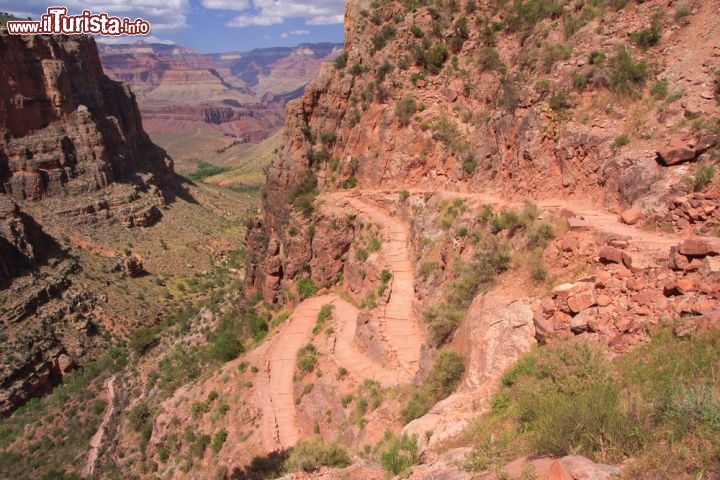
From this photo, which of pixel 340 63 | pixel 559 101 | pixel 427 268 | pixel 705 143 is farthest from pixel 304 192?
pixel 705 143

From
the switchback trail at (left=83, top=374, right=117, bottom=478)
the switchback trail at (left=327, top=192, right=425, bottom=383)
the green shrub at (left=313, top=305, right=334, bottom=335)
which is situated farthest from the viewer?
the switchback trail at (left=83, top=374, right=117, bottom=478)

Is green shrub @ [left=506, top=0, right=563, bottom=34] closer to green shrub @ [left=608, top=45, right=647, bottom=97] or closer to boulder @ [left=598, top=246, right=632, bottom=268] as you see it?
green shrub @ [left=608, top=45, right=647, bottom=97]

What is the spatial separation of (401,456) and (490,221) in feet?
26.5

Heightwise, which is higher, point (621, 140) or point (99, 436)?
point (621, 140)

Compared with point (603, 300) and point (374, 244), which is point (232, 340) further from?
point (603, 300)

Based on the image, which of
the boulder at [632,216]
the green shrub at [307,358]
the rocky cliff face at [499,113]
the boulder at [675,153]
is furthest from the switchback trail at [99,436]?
the boulder at [675,153]

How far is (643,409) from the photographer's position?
532 centimetres

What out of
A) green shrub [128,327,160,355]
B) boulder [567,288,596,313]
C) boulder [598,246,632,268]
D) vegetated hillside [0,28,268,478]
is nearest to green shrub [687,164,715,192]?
boulder [598,246,632,268]

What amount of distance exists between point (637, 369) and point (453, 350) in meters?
4.40

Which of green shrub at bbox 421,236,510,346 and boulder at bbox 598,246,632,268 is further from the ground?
boulder at bbox 598,246,632,268

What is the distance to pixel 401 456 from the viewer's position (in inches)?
296

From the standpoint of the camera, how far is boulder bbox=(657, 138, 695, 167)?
10.9m

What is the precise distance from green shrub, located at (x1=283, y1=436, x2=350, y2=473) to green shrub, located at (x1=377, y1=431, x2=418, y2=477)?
148 centimetres

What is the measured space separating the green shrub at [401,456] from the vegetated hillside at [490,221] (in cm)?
4
